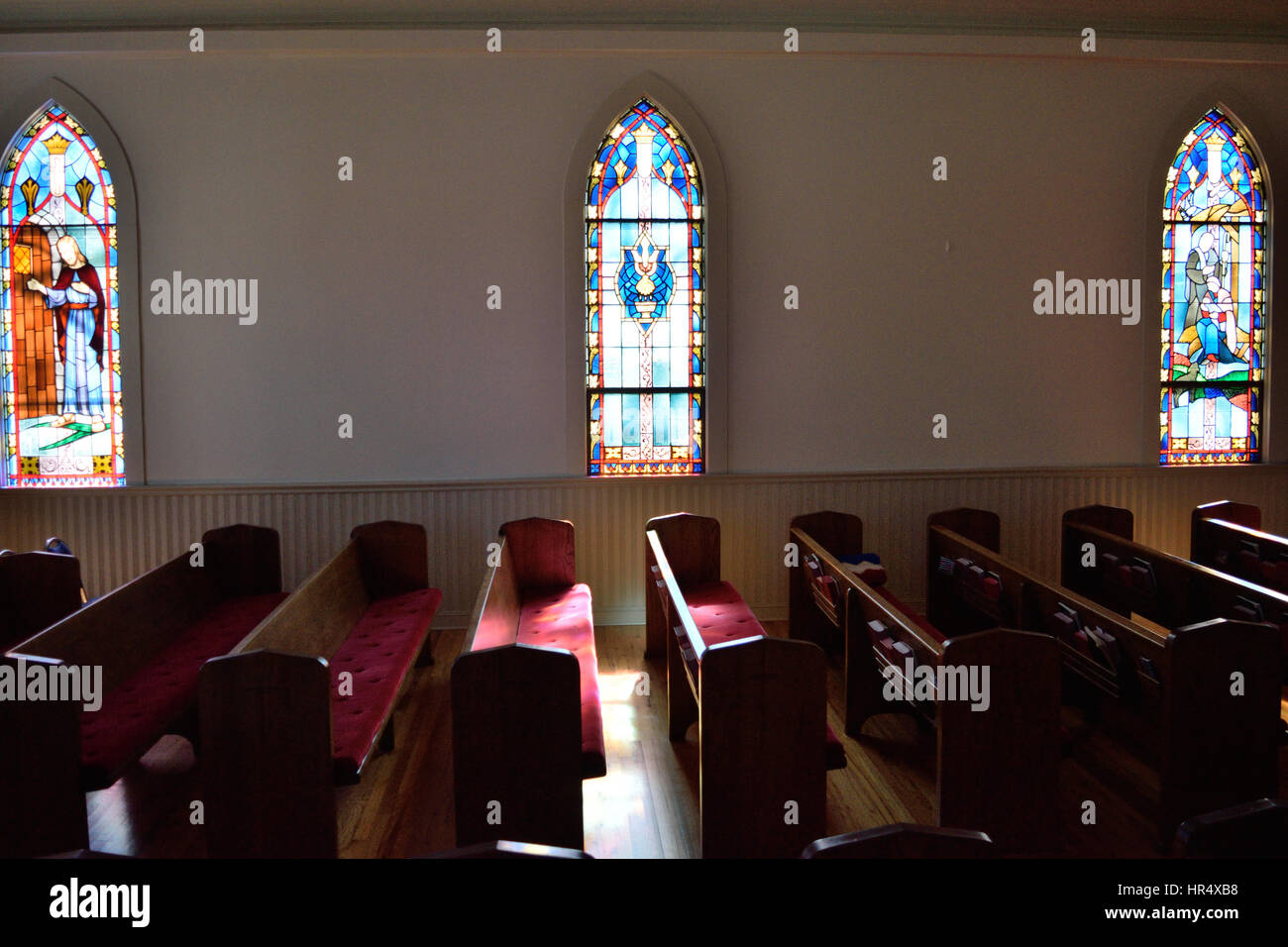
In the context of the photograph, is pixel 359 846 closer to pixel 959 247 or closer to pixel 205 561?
pixel 205 561

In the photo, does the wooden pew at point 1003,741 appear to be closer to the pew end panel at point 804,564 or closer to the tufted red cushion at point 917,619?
the tufted red cushion at point 917,619

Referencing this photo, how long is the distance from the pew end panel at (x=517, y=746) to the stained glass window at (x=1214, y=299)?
5.80 meters

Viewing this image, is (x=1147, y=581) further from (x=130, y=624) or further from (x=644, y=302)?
(x=130, y=624)

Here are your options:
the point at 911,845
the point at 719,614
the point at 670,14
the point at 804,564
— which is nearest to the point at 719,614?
the point at 719,614

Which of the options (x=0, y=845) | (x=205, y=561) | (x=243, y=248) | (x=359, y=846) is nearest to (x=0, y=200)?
(x=243, y=248)

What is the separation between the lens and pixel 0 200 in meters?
6.09

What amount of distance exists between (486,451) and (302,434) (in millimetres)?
1336

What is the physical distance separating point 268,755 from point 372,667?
1128 mm

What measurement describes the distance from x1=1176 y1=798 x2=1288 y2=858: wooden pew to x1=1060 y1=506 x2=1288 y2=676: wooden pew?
231cm

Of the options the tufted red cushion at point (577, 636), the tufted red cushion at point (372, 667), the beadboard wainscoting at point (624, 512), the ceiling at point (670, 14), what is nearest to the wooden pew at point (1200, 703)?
the tufted red cushion at point (577, 636)

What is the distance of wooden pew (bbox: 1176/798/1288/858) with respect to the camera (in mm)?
1525

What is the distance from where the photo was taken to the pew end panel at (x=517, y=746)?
9.92 feet

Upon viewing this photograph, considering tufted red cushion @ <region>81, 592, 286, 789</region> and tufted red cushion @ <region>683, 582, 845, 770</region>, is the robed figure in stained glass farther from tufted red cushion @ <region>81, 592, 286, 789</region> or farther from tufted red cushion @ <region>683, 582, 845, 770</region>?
tufted red cushion @ <region>683, 582, 845, 770</region>

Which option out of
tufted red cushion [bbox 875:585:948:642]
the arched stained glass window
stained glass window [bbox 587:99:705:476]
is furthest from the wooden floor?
the arched stained glass window
